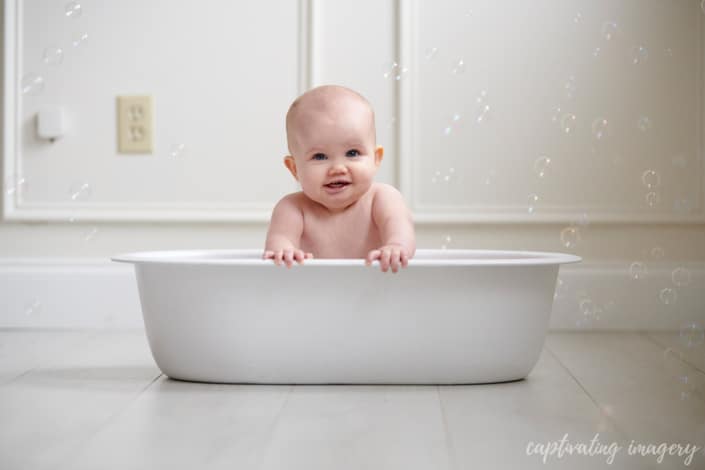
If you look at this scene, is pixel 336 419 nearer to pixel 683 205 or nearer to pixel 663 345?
pixel 663 345

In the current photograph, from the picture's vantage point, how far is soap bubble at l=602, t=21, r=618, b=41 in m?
2.05

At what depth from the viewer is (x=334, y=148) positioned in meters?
1.48

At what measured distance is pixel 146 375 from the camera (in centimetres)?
144

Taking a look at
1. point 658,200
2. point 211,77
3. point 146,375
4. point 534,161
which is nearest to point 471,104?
point 534,161

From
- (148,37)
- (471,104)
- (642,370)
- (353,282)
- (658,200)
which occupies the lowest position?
(642,370)

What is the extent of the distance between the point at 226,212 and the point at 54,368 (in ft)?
2.40

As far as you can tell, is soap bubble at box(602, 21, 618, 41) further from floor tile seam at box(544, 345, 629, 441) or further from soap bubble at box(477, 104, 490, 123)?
floor tile seam at box(544, 345, 629, 441)

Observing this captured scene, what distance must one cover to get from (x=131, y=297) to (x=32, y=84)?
0.60 meters

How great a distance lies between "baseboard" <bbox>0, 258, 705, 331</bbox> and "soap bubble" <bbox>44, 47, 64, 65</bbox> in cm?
52

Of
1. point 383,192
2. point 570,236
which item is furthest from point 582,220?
point 383,192

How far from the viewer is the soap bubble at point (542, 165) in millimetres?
2035

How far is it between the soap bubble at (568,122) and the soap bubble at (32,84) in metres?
1.35

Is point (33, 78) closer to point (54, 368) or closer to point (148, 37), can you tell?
point (148, 37)

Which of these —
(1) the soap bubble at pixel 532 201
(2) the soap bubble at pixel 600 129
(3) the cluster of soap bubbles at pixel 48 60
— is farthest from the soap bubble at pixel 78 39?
(2) the soap bubble at pixel 600 129
